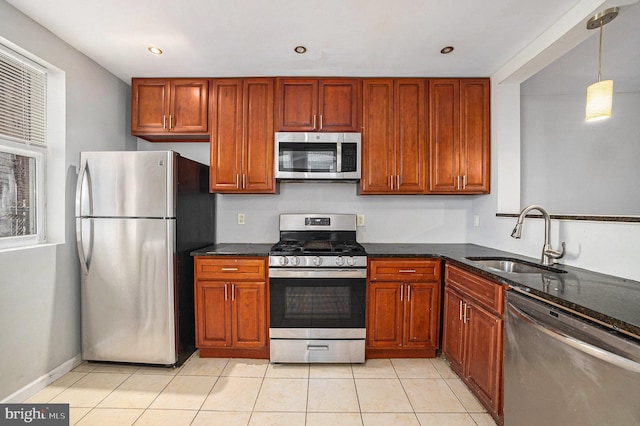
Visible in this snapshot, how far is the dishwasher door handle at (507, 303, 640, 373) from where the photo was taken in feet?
3.04

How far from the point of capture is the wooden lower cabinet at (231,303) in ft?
7.80

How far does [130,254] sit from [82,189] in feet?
1.95

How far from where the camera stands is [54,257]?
2.06 meters

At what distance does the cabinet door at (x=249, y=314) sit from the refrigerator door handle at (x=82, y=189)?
4.06ft

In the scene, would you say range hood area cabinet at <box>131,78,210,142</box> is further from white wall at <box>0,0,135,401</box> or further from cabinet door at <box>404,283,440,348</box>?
cabinet door at <box>404,283,440,348</box>

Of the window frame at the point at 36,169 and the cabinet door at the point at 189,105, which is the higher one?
the cabinet door at the point at 189,105

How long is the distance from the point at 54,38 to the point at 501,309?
137 inches

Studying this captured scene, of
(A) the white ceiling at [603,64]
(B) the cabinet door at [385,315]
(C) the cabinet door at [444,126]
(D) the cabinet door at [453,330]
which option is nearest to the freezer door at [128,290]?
(B) the cabinet door at [385,315]

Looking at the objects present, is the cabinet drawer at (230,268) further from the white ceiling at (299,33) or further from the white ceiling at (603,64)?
the white ceiling at (603,64)

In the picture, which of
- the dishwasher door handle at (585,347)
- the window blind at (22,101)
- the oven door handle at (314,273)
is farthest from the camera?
the oven door handle at (314,273)

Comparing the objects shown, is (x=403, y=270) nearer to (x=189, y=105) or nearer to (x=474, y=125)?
(x=474, y=125)

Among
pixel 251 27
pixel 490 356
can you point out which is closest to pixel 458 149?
pixel 490 356

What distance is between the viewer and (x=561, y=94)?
307 cm

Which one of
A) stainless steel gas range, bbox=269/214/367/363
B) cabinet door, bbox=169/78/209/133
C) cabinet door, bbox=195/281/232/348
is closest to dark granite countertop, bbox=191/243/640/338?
stainless steel gas range, bbox=269/214/367/363
